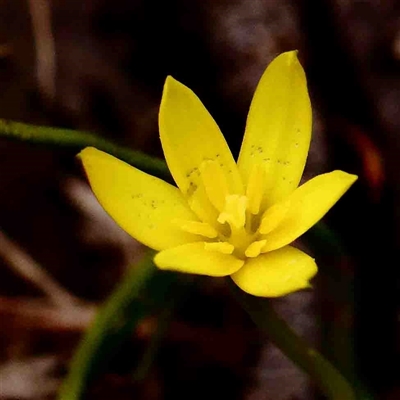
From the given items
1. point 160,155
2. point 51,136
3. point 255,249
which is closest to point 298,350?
point 255,249

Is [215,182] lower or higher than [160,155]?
higher

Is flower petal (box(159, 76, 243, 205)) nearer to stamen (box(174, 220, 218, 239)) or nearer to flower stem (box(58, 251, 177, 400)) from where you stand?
stamen (box(174, 220, 218, 239))

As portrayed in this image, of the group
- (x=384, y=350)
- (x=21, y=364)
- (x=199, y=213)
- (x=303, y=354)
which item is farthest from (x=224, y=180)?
(x=21, y=364)

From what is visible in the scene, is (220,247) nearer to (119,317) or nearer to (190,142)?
(190,142)

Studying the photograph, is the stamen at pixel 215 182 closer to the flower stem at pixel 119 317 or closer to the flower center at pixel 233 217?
the flower center at pixel 233 217

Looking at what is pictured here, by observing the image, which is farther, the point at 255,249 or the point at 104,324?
the point at 104,324

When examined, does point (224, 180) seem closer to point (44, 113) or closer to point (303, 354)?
point (303, 354)

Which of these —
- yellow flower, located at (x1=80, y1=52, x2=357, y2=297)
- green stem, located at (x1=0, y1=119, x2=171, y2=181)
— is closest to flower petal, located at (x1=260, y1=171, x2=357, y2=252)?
yellow flower, located at (x1=80, y1=52, x2=357, y2=297)
